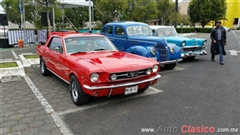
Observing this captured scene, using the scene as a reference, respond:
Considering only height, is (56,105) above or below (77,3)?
below

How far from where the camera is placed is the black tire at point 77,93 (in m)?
4.00

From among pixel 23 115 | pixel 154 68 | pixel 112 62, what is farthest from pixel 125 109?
pixel 23 115

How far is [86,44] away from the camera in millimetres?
5121

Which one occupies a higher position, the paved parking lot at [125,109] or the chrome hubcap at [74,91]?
the chrome hubcap at [74,91]

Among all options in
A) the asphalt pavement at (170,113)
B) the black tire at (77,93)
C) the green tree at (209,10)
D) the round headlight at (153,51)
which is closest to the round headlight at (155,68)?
the asphalt pavement at (170,113)

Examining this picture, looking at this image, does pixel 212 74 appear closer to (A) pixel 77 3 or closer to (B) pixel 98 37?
(B) pixel 98 37

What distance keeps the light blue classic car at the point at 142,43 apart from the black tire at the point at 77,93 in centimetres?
302

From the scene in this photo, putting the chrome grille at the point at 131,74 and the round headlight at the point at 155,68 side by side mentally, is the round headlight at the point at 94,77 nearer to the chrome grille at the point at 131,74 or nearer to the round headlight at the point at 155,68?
the chrome grille at the point at 131,74

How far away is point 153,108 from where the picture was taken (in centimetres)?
408

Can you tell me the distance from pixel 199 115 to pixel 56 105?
2856 millimetres

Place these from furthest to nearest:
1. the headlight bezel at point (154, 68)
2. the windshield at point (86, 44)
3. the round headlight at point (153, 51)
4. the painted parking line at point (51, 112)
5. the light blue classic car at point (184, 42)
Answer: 1. the light blue classic car at point (184, 42)
2. the round headlight at point (153, 51)
3. the windshield at point (86, 44)
4. the headlight bezel at point (154, 68)
5. the painted parking line at point (51, 112)

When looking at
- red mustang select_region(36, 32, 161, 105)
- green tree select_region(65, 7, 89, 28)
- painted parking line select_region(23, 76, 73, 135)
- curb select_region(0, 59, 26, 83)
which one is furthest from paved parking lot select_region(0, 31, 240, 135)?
green tree select_region(65, 7, 89, 28)

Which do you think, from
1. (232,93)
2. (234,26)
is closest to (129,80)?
(232,93)

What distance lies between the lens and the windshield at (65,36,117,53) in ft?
16.3
